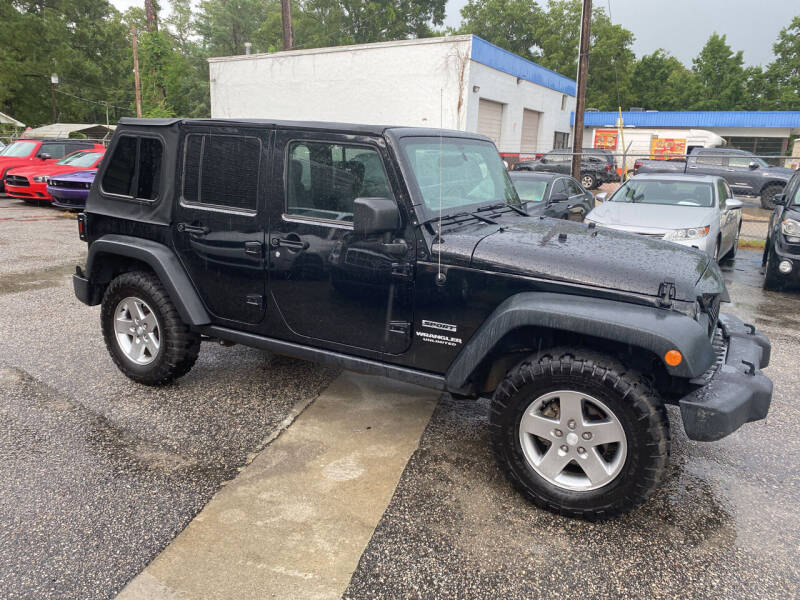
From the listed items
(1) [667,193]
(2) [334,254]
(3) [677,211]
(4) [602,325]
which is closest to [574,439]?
(4) [602,325]

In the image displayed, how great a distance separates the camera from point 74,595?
244cm

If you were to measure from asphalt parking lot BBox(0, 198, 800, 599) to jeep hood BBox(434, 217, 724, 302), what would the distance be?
3.90 ft

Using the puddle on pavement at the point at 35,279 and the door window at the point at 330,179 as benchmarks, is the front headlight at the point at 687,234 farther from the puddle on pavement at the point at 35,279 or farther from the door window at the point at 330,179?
the puddle on pavement at the point at 35,279

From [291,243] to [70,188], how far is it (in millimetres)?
12463

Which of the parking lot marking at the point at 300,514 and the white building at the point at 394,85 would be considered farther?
the white building at the point at 394,85

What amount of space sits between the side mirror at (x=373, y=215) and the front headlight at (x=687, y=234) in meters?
5.88

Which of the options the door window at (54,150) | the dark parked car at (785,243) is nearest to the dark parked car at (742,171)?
the dark parked car at (785,243)

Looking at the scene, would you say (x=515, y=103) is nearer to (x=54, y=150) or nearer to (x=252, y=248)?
(x=54, y=150)

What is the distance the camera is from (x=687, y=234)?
7.99 metres

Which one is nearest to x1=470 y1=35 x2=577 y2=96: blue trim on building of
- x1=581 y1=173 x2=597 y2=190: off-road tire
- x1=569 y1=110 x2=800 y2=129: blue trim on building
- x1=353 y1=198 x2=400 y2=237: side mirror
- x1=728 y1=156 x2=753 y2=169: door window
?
x1=581 y1=173 x2=597 y2=190: off-road tire

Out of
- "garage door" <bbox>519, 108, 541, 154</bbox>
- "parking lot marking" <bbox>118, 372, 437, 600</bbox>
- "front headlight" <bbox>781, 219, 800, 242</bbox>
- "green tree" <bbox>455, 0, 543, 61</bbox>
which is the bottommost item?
"parking lot marking" <bbox>118, 372, 437, 600</bbox>

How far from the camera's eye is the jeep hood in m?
2.96

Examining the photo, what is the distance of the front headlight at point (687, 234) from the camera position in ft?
26.0

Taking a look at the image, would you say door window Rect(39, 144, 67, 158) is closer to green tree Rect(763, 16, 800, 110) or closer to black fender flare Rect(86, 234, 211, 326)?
black fender flare Rect(86, 234, 211, 326)
